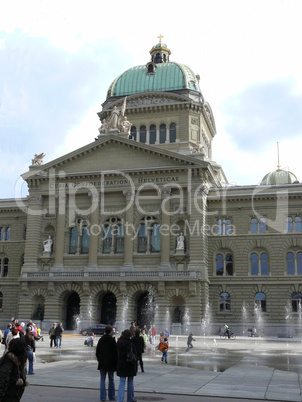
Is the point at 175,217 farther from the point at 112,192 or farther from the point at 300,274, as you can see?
the point at 300,274

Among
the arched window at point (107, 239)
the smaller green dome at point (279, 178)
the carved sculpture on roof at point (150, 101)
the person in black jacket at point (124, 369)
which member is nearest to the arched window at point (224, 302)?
the arched window at point (107, 239)

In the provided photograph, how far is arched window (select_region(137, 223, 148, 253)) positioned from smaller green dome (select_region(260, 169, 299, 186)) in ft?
79.8

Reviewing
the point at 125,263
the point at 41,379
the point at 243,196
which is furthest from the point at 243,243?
the point at 41,379

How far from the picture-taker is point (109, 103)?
226 feet

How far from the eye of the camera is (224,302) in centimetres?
5256

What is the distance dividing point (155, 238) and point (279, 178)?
1023 inches

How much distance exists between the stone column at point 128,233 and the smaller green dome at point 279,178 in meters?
25.0

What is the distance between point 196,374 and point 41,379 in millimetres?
5661

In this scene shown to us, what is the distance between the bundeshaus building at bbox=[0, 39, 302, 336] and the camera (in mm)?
49938

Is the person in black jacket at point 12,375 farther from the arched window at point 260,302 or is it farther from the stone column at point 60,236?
the arched window at point 260,302

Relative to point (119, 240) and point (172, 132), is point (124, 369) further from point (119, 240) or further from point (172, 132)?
point (172, 132)

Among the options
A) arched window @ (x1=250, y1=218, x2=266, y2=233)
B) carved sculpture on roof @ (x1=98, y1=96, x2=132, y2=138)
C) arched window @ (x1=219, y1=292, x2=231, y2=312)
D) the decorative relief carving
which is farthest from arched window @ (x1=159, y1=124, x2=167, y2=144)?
arched window @ (x1=219, y1=292, x2=231, y2=312)

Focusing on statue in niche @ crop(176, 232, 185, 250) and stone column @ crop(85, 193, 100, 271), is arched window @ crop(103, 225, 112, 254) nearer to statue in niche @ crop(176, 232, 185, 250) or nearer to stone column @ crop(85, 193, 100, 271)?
stone column @ crop(85, 193, 100, 271)

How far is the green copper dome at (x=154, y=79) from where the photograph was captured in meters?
67.9
